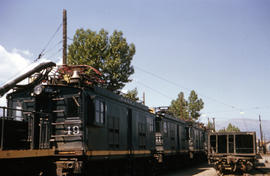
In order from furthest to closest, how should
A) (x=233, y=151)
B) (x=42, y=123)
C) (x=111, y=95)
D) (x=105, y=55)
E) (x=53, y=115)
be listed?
(x=105, y=55) < (x=233, y=151) < (x=111, y=95) < (x=53, y=115) < (x=42, y=123)

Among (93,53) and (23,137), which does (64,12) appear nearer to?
(93,53)

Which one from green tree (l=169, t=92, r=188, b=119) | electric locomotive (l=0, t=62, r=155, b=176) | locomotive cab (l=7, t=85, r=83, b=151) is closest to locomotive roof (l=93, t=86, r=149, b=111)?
electric locomotive (l=0, t=62, r=155, b=176)

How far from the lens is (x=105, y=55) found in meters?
24.9

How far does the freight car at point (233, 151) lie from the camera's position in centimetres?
1875

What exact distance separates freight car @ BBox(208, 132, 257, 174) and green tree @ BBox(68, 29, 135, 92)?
30.9 ft

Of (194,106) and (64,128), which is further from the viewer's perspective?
(194,106)

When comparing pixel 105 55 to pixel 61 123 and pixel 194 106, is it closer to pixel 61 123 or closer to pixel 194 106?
pixel 61 123

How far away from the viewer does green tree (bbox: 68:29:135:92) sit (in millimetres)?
24172

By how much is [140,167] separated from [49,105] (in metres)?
8.05

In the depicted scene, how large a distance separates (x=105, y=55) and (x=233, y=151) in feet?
41.7

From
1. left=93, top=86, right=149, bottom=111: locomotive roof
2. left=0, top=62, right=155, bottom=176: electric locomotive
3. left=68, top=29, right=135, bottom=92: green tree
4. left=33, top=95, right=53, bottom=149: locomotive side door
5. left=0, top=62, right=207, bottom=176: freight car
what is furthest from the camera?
left=68, top=29, right=135, bottom=92: green tree

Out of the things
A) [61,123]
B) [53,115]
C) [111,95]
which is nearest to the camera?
[61,123]

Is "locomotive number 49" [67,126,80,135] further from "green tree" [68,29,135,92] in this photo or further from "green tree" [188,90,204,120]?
"green tree" [188,90,204,120]

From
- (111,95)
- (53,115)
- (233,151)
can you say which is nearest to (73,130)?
(53,115)
